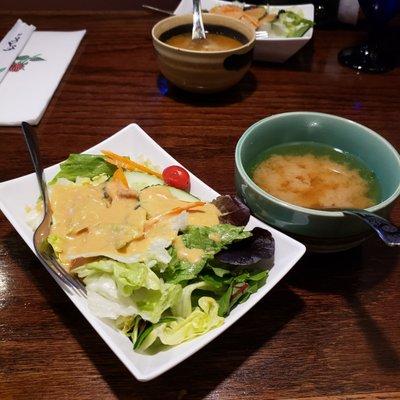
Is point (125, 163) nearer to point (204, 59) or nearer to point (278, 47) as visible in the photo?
point (204, 59)

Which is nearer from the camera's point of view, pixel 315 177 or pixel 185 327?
pixel 185 327

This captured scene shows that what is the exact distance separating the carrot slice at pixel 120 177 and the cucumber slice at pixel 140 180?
17 millimetres

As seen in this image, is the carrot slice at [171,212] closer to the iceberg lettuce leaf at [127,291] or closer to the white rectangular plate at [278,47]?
the iceberg lettuce leaf at [127,291]

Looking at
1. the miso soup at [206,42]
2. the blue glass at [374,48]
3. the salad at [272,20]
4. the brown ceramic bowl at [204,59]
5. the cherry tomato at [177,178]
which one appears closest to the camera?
the cherry tomato at [177,178]

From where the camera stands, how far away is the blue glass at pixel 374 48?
183cm

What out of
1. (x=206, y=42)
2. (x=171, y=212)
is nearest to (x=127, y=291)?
(x=171, y=212)

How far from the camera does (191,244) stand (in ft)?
3.25

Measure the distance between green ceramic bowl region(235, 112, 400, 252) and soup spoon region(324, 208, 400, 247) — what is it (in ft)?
0.08

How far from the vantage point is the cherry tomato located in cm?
120

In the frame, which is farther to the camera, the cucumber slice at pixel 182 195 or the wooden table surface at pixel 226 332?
the cucumber slice at pixel 182 195

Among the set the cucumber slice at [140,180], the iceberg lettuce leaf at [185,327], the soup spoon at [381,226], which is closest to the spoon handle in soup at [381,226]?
the soup spoon at [381,226]

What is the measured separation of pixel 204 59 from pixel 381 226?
91 cm

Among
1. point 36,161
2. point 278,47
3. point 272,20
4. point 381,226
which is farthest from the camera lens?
point 272,20

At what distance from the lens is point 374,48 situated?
6.68ft
